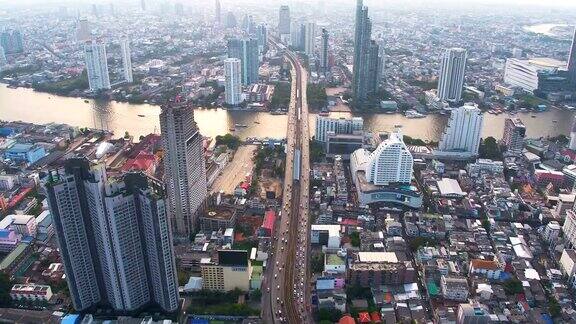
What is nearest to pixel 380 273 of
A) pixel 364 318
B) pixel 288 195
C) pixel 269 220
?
pixel 364 318

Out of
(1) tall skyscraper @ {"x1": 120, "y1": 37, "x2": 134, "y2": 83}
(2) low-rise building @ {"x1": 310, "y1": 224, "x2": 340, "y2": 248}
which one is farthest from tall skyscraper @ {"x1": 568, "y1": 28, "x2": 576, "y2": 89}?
(1) tall skyscraper @ {"x1": 120, "y1": 37, "x2": 134, "y2": 83}

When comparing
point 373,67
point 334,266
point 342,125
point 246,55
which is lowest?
point 334,266

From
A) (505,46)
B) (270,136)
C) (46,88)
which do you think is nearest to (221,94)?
(270,136)

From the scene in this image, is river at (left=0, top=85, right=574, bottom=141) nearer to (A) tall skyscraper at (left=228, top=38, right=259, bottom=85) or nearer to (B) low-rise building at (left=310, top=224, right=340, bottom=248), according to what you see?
(A) tall skyscraper at (left=228, top=38, right=259, bottom=85)

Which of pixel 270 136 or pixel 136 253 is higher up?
pixel 136 253

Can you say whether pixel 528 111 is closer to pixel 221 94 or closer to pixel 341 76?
pixel 341 76

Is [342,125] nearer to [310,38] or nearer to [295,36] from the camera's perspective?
[310,38]

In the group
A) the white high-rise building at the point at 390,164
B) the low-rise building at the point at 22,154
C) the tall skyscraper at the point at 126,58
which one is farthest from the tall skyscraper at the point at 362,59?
the low-rise building at the point at 22,154
